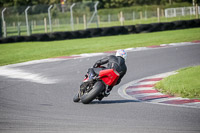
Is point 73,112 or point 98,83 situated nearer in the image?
point 73,112

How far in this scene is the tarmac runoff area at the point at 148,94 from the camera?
25.6ft

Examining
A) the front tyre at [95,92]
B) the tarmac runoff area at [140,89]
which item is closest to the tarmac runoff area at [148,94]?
the tarmac runoff area at [140,89]

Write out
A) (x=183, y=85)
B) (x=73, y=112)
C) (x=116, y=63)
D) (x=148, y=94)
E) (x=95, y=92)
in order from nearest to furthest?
(x=73, y=112) < (x=95, y=92) < (x=116, y=63) < (x=148, y=94) < (x=183, y=85)

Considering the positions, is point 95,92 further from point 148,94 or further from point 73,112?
point 148,94

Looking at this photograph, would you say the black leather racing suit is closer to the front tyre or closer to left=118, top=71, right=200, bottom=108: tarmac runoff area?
the front tyre

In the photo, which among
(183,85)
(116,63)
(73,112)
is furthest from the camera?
(183,85)

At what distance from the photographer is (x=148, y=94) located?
895 cm

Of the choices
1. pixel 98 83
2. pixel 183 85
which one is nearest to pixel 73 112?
pixel 98 83

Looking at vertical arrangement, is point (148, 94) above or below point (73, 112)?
below

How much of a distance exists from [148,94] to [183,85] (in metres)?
1.06

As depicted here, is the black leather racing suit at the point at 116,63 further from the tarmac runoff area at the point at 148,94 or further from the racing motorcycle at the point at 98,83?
the tarmac runoff area at the point at 148,94

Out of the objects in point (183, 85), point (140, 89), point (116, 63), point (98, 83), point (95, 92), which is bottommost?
point (140, 89)

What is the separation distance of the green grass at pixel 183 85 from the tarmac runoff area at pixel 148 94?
258 millimetres

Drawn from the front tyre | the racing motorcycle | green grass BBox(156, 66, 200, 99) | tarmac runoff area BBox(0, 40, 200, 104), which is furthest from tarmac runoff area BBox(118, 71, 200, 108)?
the front tyre
